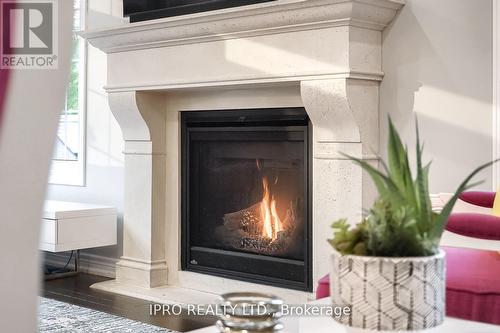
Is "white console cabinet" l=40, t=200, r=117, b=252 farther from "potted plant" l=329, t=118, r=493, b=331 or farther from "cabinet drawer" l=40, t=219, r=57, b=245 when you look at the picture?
"potted plant" l=329, t=118, r=493, b=331

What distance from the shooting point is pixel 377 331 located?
1.05m

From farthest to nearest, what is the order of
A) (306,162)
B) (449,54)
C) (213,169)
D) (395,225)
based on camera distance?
(213,169)
(306,162)
(449,54)
(395,225)

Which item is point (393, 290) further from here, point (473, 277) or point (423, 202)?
point (473, 277)

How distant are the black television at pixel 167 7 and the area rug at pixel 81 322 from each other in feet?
5.21

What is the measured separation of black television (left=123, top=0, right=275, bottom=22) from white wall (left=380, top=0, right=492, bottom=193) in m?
0.72

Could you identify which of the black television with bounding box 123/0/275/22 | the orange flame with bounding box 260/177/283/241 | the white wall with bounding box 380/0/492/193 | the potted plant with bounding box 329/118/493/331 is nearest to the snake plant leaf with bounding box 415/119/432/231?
the potted plant with bounding box 329/118/493/331

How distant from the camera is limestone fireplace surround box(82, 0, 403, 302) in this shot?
299cm

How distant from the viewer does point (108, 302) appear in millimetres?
3721

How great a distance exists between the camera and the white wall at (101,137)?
437 cm

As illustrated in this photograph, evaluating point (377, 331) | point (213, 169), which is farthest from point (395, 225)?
point (213, 169)

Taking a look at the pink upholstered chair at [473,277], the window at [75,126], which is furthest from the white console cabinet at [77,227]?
the pink upholstered chair at [473,277]

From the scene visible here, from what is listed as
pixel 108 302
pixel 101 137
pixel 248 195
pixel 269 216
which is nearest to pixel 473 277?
pixel 269 216

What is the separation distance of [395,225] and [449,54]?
Result: 2.00 meters

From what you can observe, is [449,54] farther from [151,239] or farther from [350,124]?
[151,239]
